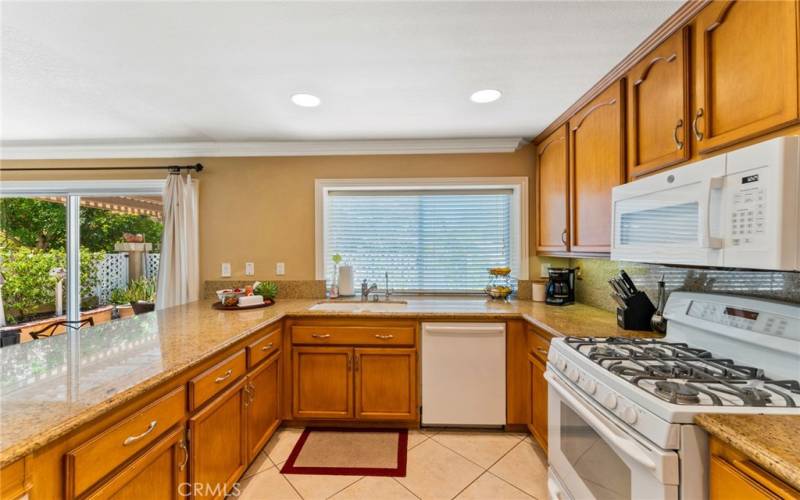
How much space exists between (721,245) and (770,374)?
50cm

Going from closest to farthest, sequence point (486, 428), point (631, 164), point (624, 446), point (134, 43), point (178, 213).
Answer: point (624, 446) → point (134, 43) → point (631, 164) → point (486, 428) → point (178, 213)

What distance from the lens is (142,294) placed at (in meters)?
3.13

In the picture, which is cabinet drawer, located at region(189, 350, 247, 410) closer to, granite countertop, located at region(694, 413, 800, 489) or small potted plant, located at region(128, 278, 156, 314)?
granite countertop, located at region(694, 413, 800, 489)

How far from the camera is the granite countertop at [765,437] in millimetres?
683

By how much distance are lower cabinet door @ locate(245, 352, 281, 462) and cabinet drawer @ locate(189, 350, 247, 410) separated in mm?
148

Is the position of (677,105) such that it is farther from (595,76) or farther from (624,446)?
(624,446)

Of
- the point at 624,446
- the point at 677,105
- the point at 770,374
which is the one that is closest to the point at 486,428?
the point at 624,446

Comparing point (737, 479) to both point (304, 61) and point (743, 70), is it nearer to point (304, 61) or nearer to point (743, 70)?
point (743, 70)

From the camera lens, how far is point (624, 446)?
3.34 ft

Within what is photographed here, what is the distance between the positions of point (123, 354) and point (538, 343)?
2.11 metres

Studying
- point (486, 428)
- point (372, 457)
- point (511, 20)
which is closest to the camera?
point (511, 20)

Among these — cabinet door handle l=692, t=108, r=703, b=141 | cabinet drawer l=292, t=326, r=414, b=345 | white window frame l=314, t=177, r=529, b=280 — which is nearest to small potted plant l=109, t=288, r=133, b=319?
white window frame l=314, t=177, r=529, b=280

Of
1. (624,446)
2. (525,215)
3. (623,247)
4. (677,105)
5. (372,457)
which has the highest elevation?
(677,105)
